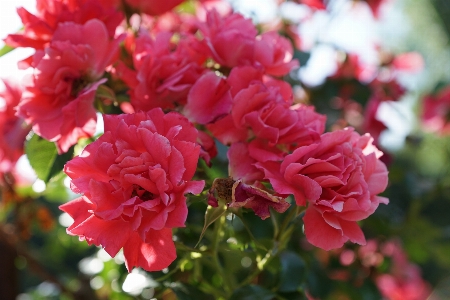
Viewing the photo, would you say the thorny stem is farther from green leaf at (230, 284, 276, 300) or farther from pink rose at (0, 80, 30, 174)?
pink rose at (0, 80, 30, 174)

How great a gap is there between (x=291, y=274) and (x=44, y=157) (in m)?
0.33

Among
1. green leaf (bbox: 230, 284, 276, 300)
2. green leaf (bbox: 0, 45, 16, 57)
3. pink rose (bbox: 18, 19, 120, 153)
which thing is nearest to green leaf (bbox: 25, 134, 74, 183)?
pink rose (bbox: 18, 19, 120, 153)

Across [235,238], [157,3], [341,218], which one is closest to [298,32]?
[157,3]

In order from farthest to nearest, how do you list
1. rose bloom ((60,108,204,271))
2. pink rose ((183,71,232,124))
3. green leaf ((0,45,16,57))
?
green leaf ((0,45,16,57)) → pink rose ((183,71,232,124)) → rose bloom ((60,108,204,271))

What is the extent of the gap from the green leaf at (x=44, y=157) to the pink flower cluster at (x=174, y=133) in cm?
5

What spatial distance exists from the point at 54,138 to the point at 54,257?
0.74 meters

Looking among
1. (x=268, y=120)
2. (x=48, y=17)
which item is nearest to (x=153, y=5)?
(x=48, y=17)

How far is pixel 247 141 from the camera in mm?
492

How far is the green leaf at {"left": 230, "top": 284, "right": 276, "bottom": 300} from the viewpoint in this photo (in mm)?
525

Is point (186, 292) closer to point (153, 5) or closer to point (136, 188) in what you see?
point (136, 188)

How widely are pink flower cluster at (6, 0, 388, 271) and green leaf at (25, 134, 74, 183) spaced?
45 millimetres

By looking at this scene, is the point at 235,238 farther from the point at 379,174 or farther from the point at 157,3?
the point at 157,3

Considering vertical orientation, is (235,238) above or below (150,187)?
below

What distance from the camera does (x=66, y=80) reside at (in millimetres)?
525
